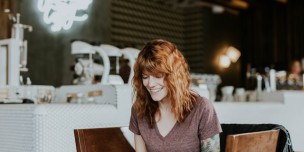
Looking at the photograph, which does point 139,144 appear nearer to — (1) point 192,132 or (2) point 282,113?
(1) point 192,132

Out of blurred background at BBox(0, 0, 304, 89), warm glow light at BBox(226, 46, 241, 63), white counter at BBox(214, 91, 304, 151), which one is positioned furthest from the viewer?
warm glow light at BBox(226, 46, 241, 63)

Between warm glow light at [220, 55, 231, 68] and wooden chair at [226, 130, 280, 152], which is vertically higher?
warm glow light at [220, 55, 231, 68]

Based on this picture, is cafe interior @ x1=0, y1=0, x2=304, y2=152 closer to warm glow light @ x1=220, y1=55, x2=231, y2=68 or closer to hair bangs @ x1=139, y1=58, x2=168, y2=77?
warm glow light @ x1=220, y1=55, x2=231, y2=68

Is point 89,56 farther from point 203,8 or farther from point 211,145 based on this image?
point 203,8

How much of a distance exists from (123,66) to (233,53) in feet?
25.1

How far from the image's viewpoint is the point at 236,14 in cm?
1164

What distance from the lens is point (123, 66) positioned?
405cm

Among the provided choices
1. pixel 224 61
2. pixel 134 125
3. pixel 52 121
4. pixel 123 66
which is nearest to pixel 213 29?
pixel 224 61

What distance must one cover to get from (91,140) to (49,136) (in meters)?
0.37

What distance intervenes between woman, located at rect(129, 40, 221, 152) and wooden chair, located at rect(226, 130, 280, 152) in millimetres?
177

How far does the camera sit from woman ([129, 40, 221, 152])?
214 cm

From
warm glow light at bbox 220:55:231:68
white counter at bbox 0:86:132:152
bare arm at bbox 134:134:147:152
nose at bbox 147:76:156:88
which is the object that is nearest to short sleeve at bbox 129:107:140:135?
bare arm at bbox 134:134:147:152

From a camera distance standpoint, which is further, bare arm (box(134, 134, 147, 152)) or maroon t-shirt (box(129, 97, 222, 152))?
bare arm (box(134, 134, 147, 152))

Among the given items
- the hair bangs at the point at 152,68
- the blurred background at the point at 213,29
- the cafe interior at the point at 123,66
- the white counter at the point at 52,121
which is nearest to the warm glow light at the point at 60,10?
the cafe interior at the point at 123,66
